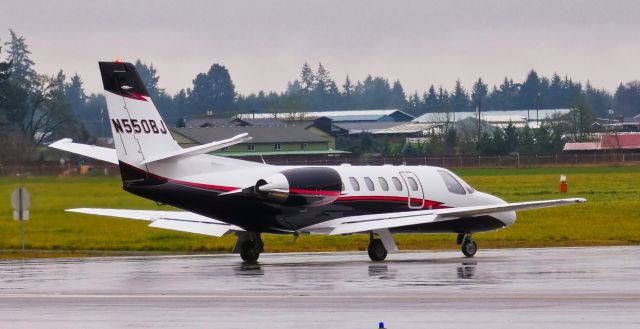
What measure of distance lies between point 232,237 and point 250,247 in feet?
41.7

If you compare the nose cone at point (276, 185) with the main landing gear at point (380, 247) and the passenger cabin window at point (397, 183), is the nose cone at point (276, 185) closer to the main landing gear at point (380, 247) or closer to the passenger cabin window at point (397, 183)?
the main landing gear at point (380, 247)

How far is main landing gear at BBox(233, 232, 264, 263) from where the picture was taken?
117 feet

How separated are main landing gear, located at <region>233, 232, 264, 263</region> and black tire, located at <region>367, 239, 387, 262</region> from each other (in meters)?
2.67

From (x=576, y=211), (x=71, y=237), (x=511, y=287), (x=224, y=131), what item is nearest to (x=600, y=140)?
(x=224, y=131)

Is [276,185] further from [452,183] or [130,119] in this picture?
[452,183]

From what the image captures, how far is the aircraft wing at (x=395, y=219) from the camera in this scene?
113 ft

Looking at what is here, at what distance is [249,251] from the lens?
117ft

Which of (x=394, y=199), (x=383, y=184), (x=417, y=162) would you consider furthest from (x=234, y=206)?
(x=417, y=162)

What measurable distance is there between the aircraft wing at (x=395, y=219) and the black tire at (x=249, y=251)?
1.44 metres

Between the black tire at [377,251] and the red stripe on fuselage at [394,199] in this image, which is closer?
the black tire at [377,251]

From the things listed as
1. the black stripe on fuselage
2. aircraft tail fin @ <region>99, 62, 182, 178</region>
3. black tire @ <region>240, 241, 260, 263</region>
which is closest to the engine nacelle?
the black stripe on fuselage

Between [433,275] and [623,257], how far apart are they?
714cm

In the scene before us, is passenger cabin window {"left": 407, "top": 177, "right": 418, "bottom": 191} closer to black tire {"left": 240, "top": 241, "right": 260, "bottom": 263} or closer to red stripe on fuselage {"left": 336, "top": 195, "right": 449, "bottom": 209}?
red stripe on fuselage {"left": 336, "top": 195, "right": 449, "bottom": 209}

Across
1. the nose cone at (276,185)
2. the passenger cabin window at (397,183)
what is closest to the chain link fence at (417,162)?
the passenger cabin window at (397,183)
